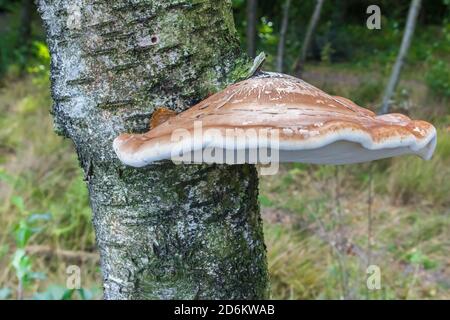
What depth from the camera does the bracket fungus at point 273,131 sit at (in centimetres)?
66

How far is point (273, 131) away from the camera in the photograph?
67 cm

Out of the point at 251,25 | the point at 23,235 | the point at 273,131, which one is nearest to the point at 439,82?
the point at 251,25

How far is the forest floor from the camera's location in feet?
10.4

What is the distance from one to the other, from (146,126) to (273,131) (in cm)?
Answer: 32

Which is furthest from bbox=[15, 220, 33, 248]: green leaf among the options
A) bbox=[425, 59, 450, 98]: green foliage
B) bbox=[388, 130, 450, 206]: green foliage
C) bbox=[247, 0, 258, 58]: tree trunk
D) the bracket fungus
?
bbox=[425, 59, 450, 98]: green foliage

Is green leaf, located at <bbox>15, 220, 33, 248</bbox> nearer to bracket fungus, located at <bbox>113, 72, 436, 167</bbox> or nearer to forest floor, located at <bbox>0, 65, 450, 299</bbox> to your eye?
forest floor, located at <bbox>0, 65, 450, 299</bbox>

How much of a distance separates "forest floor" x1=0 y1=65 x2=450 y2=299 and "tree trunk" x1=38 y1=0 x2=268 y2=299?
102 cm

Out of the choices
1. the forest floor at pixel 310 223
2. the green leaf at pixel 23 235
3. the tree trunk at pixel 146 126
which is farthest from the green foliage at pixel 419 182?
the tree trunk at pixel 146 126

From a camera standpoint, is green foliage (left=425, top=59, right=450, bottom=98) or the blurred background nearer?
the blurred background

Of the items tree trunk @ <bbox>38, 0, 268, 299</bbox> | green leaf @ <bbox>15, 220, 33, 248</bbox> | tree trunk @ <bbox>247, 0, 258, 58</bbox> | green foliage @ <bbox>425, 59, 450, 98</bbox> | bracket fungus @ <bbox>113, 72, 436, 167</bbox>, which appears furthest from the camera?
green foliage @ <bbox>425, 59, 450, 98</bbox>

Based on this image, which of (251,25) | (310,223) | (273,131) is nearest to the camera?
(273,131)

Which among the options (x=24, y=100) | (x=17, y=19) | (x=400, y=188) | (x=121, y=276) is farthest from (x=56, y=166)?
(x=17, y=19)

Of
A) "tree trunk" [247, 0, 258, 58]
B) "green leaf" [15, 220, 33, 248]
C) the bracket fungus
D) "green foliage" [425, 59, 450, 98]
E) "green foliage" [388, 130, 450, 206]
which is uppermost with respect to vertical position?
"tree trunk" [247, 0, 258, 58]

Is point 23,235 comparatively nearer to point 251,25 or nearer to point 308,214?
point 308,214
